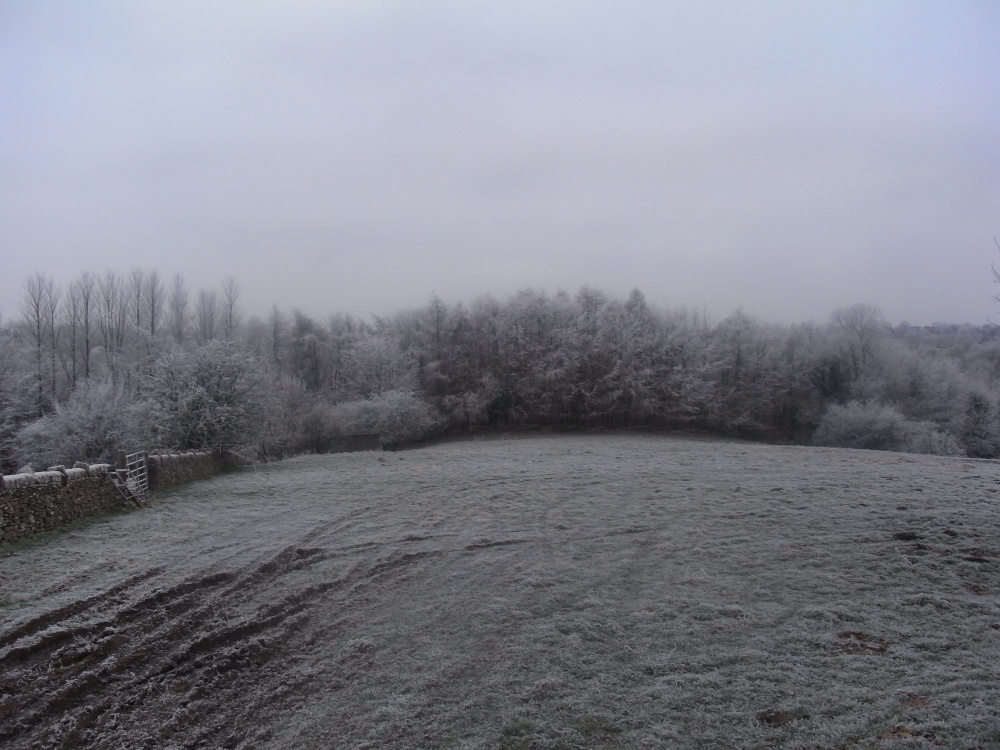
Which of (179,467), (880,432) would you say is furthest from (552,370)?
(179,467)

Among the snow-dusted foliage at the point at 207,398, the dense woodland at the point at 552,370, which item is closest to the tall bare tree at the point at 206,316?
the dense woodland at the point at 552,370

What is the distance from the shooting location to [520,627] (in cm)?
913

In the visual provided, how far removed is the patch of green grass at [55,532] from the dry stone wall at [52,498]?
95mm

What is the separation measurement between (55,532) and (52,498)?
3.09 ft

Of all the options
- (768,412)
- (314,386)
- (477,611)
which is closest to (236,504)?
(477,611)

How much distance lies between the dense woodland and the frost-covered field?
3110cm

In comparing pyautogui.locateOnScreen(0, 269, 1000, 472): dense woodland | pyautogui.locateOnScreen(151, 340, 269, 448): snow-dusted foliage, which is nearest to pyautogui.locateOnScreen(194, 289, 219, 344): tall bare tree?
pyautogui.locateOnScreen(0, 269, 1000, 472): dense woodland

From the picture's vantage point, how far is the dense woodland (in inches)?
1940

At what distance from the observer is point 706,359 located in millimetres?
59875

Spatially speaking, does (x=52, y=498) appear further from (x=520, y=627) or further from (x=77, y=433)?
(x=77, y=433)

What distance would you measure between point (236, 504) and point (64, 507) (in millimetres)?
4989

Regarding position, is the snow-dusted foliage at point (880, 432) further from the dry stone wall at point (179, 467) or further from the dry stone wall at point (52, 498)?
the dry stone wall at point (52, 498)

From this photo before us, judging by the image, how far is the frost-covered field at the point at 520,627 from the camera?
21.3 feet

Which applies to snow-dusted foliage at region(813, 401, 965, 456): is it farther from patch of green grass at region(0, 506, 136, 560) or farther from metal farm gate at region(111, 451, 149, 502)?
patch of green grass at region(0, 506, 136, 560)
